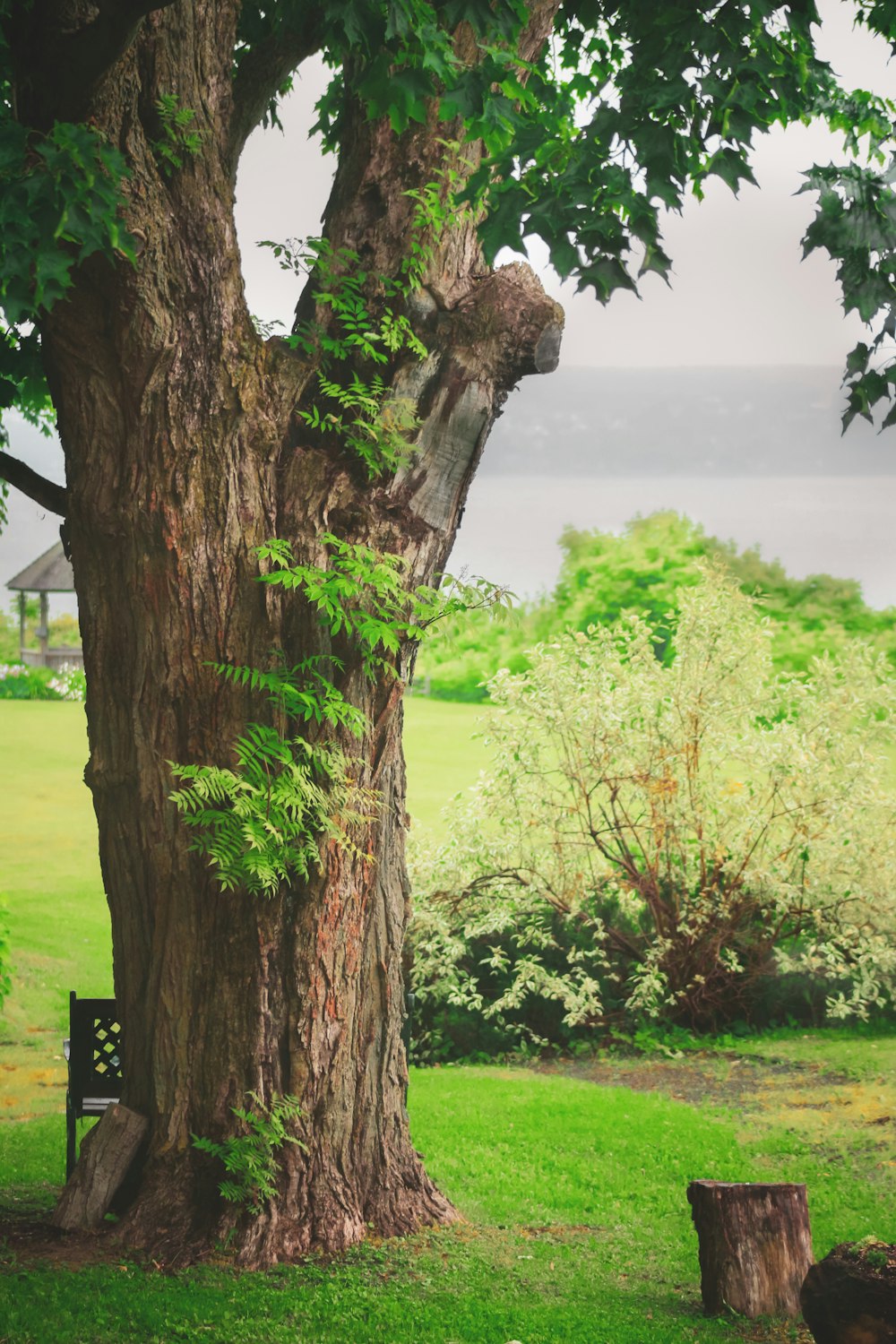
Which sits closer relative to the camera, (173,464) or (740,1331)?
(740,1331)

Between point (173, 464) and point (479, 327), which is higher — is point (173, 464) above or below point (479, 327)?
below

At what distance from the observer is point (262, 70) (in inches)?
160

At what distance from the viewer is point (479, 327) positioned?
369 centimetres

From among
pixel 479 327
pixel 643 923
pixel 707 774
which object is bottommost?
pixel 643 923

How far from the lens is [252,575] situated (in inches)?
136

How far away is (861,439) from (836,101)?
11.6 meters

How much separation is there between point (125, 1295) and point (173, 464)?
2154 mm

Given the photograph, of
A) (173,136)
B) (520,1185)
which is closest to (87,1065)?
(520,1185)

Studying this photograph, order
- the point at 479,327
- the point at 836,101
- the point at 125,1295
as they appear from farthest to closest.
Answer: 1. the point at 836,101
2. the point at 479,327
3. the point at 125,1295

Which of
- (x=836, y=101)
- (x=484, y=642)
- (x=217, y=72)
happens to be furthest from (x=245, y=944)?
(x=484, y=642)

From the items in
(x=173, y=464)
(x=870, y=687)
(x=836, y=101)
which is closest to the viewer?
(x=173, y=464)

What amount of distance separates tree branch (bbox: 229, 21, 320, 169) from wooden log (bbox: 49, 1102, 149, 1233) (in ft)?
10.0

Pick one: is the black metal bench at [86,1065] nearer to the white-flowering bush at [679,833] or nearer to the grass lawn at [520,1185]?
the grass lawn at [520,1185]

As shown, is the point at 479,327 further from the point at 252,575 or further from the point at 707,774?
the point at 707,774
